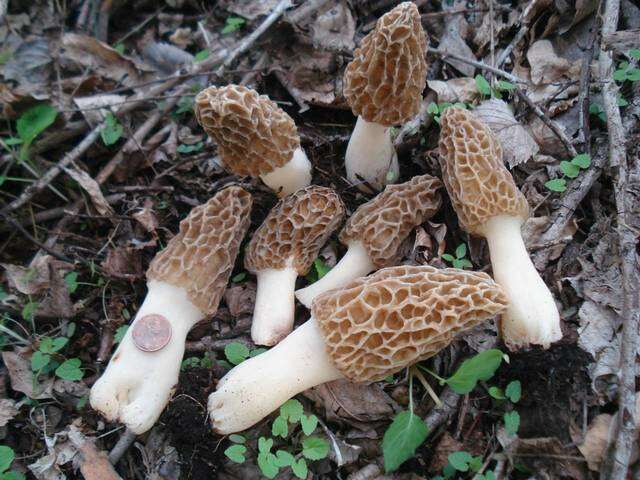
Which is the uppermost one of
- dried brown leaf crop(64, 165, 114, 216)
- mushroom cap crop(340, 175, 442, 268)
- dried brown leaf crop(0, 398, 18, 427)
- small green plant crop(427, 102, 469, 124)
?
small green plant crop(427, 102, 469, 124)

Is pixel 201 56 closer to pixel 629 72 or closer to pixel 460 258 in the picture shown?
pixel 460 258

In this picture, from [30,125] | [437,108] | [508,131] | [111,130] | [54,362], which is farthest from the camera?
[111,130]

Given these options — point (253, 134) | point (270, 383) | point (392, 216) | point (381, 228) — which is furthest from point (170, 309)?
point (392, 216)

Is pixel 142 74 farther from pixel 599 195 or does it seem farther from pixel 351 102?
pixel 599 195

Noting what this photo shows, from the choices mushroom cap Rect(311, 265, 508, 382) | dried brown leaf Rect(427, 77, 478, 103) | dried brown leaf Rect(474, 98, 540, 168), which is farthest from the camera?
dried brown leaf Rect(427, 77, 478, 103)

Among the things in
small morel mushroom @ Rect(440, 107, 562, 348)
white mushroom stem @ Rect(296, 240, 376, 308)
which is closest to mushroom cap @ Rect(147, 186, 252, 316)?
white mushroom stem @ Rect(296, 240, 376, 308)

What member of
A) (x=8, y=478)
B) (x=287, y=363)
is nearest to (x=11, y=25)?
(x=8, y=478)

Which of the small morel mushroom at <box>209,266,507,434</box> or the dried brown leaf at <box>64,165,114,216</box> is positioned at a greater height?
the dried brown leaf at <box>64,165,114,216</box>

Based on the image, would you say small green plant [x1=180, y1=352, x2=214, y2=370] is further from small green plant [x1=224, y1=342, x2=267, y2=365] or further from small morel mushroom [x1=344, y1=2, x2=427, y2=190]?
small morel mushroom [x1=344, y1=2, x2=427, y2=190]
